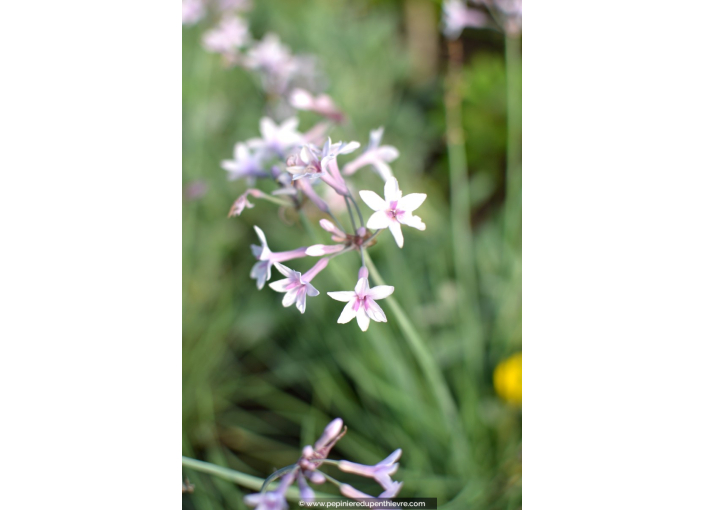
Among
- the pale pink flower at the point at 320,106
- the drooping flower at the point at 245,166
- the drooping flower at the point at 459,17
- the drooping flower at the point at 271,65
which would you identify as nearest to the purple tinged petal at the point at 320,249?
the drooping flower at the point at 245,166

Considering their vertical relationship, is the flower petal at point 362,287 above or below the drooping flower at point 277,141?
below

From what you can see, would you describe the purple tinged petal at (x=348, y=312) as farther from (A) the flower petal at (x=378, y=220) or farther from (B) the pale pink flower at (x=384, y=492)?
(B) the pale pink flower at (x=384, y=492)

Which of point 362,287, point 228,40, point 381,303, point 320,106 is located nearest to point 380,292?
point 362,287

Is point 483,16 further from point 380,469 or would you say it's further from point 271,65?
point 380,469

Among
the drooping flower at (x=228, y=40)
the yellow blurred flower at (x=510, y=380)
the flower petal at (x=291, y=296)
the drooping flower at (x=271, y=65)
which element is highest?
the drooping flower at (x=228, y=40)

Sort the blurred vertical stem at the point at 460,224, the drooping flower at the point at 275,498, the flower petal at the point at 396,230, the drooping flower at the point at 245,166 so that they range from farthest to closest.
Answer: the blurred vertical stem at the point at 460,224, the drooping flower at the point at 245,166, the drooping flower at the point at 275,498, the flower petal at the point at 396,230
